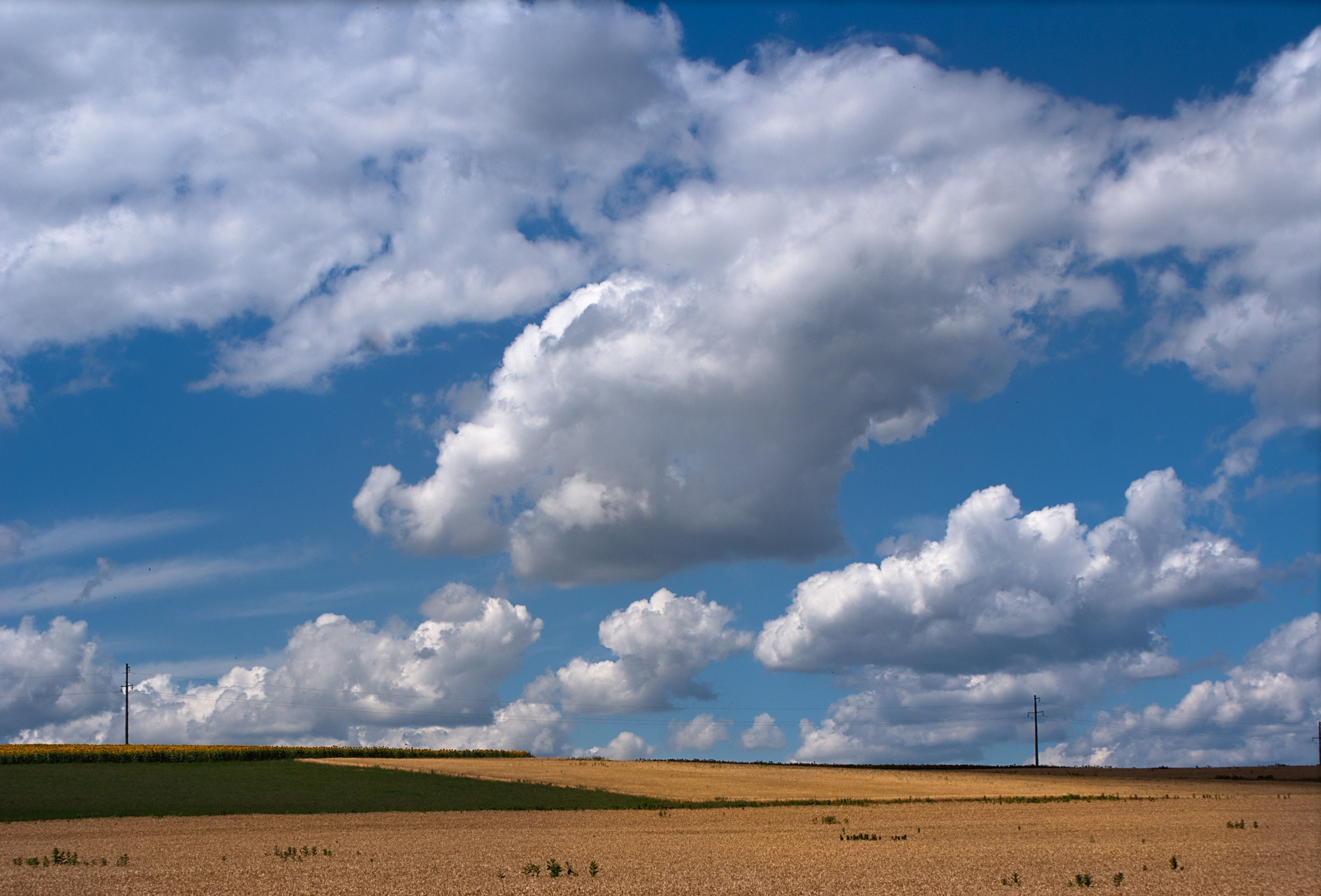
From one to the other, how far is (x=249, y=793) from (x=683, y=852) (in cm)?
3695

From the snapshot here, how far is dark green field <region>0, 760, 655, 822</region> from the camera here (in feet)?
185

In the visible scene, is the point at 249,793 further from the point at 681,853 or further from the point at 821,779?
the point at 821,779

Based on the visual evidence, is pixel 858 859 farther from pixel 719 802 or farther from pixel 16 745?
pixel 16 745

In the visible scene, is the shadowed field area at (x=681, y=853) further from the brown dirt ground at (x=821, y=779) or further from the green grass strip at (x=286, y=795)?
the brown dirt ground at (x=821, y=779)

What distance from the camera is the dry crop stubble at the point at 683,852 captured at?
29.8 metres

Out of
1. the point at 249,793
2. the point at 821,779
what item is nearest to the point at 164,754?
the point at 249,793

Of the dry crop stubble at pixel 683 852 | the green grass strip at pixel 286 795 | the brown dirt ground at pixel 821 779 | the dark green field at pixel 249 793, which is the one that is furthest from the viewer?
the brown dirt ground at pixel 821 779

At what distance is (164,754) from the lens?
297 ft

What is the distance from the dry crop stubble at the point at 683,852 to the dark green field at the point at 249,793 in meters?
3.83

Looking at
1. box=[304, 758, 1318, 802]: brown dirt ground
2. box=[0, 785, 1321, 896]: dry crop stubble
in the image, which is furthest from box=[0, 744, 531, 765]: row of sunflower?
box=[0, 785, 1321, 896]: dry crop stubble

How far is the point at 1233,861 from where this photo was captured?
117 ft

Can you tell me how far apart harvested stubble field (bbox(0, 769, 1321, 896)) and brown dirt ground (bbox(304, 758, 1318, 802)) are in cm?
1420

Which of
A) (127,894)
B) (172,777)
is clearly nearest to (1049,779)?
(172,777)

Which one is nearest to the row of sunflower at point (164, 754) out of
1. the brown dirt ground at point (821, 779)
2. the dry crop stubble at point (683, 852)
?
the brown dirt ground at point (821, 779)
